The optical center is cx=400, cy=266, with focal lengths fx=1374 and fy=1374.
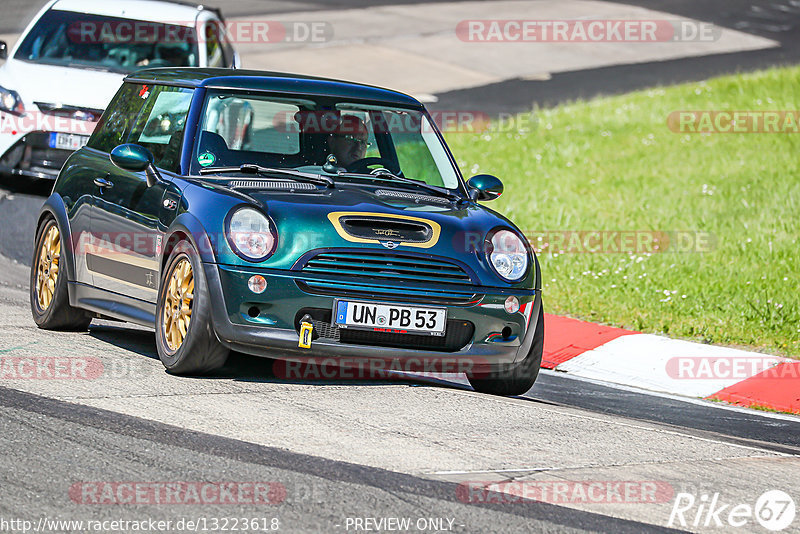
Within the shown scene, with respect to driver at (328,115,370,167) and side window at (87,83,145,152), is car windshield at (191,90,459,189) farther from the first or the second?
side window at (87,83,145,152)

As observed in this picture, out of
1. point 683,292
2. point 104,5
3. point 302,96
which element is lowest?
point 683,292

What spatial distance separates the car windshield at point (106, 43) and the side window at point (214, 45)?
0.53 feet

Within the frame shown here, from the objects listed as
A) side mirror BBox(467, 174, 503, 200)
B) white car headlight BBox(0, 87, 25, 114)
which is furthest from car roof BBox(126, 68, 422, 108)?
white car headlight BBox(0, 87, 25, 114)

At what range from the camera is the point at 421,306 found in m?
6.71

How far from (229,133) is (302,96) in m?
0.48

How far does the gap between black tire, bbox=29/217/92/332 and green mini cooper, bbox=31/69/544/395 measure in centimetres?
1

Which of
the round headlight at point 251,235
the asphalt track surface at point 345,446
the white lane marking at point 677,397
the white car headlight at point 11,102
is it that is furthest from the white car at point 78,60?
the round headlight at point 251,235

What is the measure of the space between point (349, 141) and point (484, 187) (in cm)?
82

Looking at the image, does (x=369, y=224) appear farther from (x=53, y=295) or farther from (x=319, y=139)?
(x=53, y=295)

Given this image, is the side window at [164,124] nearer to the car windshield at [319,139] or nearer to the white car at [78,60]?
the car windshield at [319,139]

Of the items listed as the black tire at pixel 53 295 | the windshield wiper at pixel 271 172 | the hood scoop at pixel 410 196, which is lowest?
the black tire at pixel 53 295

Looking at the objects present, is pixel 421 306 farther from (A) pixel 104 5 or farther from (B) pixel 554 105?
(B) pixel 554 105

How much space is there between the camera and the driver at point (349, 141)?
7.73 metres

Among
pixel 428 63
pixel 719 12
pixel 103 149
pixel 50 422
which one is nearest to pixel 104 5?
pixel 103 149
